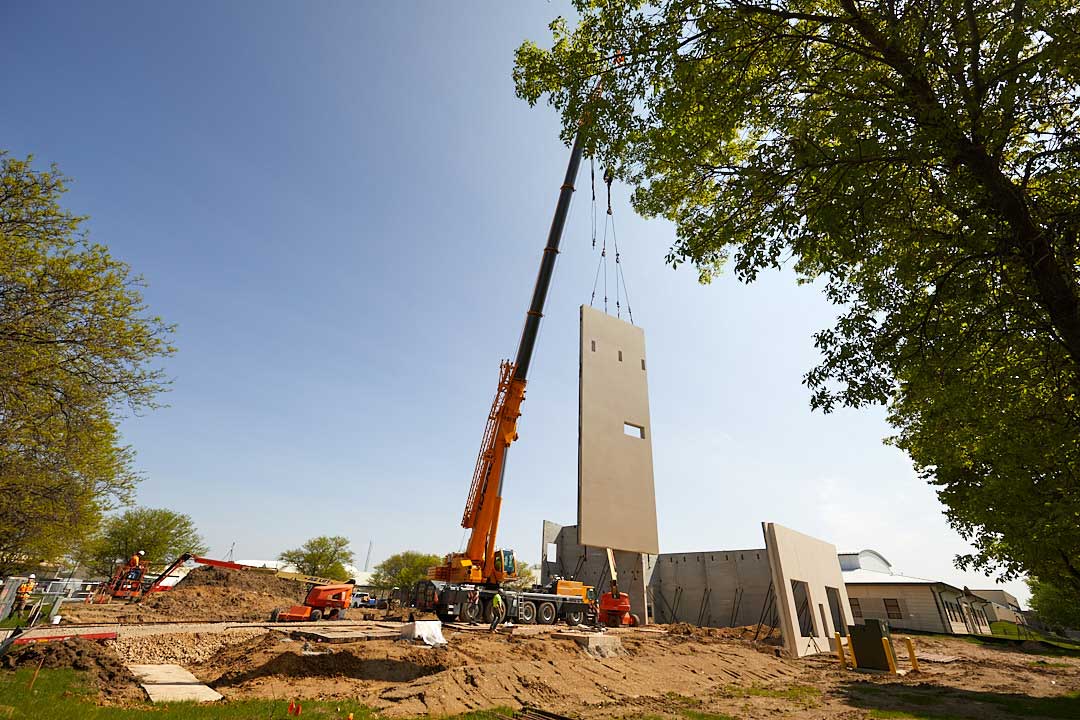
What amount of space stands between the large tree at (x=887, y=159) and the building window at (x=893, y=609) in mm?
31856

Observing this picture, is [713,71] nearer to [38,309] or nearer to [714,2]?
[714,2]

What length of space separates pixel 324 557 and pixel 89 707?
6252cm

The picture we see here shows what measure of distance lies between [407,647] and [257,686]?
139 inches

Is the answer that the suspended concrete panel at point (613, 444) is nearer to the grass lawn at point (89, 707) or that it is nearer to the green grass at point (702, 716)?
the green grass at point (702, 716)

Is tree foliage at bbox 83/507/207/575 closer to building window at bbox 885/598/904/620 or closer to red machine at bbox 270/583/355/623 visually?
red machine at bbox 270/583/355/623

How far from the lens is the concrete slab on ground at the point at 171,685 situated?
8.05 meters

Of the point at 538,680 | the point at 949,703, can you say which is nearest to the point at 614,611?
the point at 949,703

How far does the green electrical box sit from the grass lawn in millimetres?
14788

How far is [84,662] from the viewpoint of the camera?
8938 mm

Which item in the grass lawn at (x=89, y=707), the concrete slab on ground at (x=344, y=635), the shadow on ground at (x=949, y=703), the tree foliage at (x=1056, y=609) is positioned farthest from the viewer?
the tree foliage at (x=1056, y=609)

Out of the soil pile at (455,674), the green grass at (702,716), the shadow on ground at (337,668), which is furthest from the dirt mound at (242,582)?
the green grass at (702,716)

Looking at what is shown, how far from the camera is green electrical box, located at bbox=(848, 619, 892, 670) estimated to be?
1627 cm

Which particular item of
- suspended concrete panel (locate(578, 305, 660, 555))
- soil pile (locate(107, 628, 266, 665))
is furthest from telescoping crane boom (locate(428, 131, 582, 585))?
soil pile (locate(107, 628, 266, 665))

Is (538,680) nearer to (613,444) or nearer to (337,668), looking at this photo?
(337,668)
